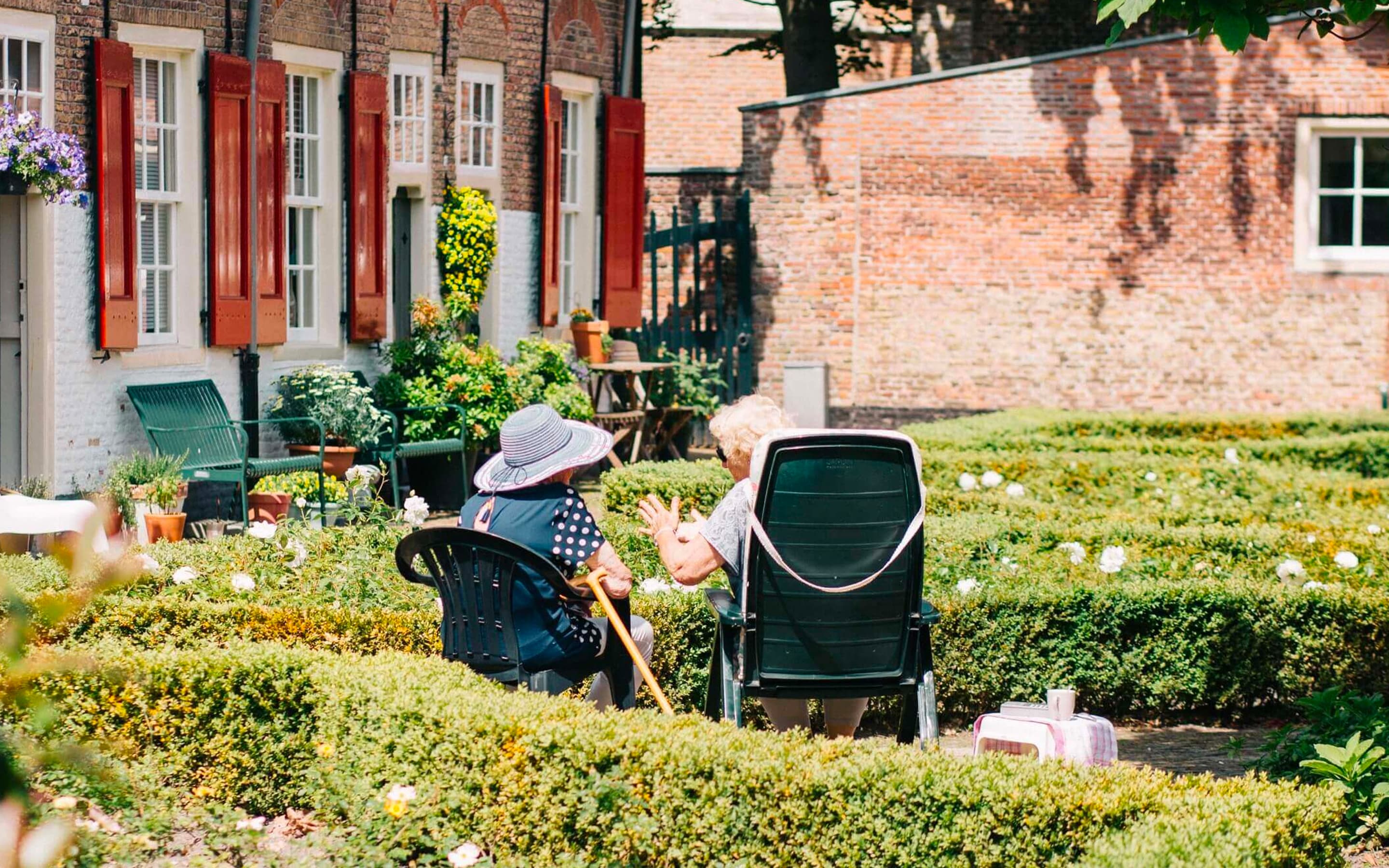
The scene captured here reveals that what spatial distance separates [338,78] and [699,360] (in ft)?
23.8

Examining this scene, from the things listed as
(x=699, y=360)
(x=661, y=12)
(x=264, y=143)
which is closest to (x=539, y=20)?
(x=264, y=143)

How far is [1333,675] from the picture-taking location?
7051 millimetres

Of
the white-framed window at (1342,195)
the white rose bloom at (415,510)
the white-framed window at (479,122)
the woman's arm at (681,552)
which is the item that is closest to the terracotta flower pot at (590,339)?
the white-framed window at (479,122)

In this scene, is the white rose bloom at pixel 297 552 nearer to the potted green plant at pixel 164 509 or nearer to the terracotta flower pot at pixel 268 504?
the potted green plant at pixel 164 509

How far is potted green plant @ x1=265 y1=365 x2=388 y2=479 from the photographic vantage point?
12023mm

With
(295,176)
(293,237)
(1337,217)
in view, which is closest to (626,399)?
(293,237)

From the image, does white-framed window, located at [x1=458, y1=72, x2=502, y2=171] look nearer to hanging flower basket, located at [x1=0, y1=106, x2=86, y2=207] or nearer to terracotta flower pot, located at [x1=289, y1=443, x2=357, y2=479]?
terracotta flower pot, located at [x1=289, y1=443, x2=357, y2=479]

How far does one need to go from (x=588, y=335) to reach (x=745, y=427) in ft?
33.6

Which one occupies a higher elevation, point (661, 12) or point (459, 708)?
point (661, 12)

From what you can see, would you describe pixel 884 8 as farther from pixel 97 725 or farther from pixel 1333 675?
pixel 97 725

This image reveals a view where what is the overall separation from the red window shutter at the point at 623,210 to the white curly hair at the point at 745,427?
1089 centimetres

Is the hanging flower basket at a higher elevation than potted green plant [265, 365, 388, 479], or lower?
higher

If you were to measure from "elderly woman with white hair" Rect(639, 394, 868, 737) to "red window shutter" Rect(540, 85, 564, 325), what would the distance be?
9728 millimetres

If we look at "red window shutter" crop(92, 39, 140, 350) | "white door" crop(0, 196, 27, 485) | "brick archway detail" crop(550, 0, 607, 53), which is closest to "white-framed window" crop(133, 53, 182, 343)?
"red window shutter" crop(92, 39, 140, 350)
